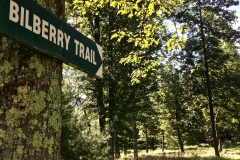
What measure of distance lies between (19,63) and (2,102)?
21 cm

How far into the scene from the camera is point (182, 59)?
65.4 feet

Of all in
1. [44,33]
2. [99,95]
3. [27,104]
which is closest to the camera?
[27,104]

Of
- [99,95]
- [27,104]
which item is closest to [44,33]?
[27,104]

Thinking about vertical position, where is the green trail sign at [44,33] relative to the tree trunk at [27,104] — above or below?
above

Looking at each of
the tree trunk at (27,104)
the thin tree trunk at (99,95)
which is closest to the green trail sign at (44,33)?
the tree trunk at (27,104)

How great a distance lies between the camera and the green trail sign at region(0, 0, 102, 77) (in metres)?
1.20

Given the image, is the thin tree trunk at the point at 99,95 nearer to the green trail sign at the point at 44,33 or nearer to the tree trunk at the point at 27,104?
the green trail sign at the point at 44,33

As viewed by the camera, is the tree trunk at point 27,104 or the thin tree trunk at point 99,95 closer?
the tree trunk at point 27,104

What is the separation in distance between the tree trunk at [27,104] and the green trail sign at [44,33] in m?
0.07

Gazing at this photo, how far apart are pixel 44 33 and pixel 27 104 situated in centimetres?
40

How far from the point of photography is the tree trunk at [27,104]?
1.19 meters

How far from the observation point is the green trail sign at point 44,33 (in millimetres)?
1200

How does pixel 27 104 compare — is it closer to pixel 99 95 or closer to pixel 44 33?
pixel 44 33

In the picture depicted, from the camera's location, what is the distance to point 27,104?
4.15ft
